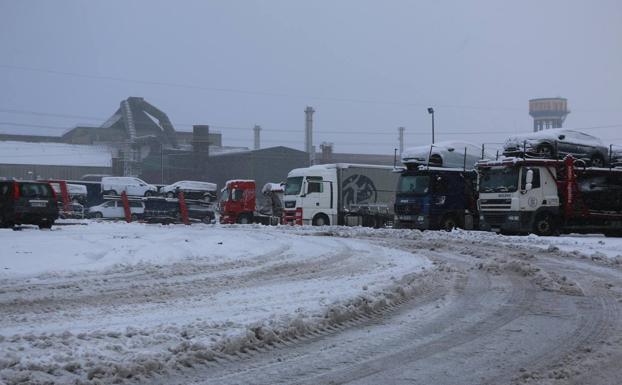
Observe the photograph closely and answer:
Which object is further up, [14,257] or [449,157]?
[449,157]

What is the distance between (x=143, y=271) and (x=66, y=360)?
286 inches

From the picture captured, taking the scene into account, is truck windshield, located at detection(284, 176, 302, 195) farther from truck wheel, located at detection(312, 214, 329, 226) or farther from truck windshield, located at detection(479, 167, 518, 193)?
truck windshield, located at detection(479, 167, 518, 193)

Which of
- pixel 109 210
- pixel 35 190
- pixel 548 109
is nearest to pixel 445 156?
pixel 35 190

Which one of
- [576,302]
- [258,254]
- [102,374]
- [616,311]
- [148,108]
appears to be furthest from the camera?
[148,108]

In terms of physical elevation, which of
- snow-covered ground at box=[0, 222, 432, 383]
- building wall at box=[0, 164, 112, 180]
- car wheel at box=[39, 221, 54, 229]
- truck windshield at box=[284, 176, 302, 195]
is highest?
building wall at box=[0, 164, 112, 180]

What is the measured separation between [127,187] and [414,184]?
3052 cm

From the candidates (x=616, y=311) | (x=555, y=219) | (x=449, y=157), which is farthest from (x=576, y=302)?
(x=449, y=157)

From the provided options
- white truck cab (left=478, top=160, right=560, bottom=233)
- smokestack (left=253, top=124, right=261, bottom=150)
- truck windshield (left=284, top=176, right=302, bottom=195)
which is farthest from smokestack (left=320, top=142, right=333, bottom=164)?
white truck cab (left=478, top=160, right=560, bottom=233)

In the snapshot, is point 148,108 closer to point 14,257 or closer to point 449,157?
point 449,157

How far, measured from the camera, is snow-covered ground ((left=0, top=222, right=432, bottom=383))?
6.16 metres

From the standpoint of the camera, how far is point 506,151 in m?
26.8

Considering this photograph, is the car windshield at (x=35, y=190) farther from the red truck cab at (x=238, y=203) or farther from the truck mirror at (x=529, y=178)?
the truck mirror at (x=529, y=178)

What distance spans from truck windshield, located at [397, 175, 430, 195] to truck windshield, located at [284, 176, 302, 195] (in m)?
6.22

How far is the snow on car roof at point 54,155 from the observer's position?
7312cm
